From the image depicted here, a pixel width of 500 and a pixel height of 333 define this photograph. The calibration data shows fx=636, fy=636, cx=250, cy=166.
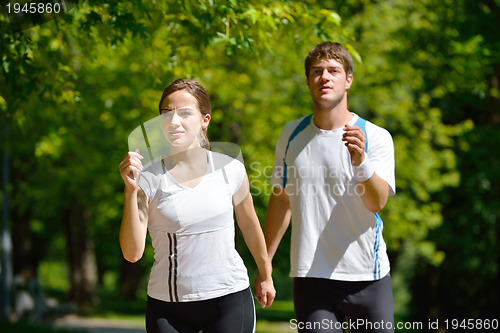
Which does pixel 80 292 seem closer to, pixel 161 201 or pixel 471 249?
pixel 471 249

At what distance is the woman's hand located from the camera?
10.1 ft

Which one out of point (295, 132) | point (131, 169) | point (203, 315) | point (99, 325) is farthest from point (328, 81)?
point (99, 325)

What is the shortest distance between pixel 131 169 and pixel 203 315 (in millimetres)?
857

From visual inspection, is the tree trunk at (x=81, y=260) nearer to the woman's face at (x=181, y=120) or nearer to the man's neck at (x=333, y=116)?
the man's neck at (x=333, y=116)

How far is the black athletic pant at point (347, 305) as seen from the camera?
150 inches

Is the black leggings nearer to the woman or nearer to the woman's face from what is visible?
the woman

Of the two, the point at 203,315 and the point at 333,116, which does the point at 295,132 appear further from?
the point at 203,315

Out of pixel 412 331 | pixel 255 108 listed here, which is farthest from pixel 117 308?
pixel 255 108

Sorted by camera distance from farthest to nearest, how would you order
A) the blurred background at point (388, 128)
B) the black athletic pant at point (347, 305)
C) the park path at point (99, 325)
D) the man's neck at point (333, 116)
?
the park path at point (99, 325) → the blurred background at point (388, 128) → the man's neck at point (333, 116) → the black athletic pant at point (347, 305)

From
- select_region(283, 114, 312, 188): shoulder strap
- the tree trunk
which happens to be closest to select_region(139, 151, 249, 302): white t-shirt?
select_region(283, 114, 312, 188): shoulder strap

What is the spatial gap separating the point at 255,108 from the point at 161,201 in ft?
39.8

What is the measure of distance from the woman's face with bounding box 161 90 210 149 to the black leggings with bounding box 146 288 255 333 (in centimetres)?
83

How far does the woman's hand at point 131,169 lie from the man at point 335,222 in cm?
123

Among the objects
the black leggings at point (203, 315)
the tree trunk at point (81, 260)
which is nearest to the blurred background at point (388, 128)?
the tree trunk at point (81, 260)
